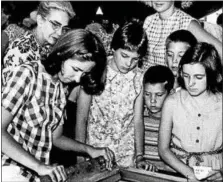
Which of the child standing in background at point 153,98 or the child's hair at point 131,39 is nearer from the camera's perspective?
the child's hair at point 131,39

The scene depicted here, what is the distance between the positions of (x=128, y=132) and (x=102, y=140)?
0.19 metres

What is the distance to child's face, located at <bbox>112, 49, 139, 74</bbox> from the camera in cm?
230

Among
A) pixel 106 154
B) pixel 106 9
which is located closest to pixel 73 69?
pixel 106 154

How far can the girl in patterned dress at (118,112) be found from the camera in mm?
2391

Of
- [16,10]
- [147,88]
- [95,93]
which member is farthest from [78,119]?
[16,10]

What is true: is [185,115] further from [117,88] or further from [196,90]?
[117,88]

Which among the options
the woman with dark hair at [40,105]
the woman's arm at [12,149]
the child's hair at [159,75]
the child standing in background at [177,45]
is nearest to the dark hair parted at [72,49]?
the woman with dark hair at [40,105]

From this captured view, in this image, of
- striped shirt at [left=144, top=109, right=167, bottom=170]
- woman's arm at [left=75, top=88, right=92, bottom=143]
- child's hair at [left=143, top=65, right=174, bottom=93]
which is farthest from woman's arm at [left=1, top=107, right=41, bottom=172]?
child's hair at [left=143, top=65, right=174, bottom=93]

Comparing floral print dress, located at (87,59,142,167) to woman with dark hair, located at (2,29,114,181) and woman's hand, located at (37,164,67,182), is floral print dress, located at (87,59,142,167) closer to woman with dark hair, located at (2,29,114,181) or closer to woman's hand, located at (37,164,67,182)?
woman with dark hair, located at (2,29,114,181)

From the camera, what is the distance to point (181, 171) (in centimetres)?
203

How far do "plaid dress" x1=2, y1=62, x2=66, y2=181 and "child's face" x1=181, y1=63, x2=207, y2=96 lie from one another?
0.84 metres

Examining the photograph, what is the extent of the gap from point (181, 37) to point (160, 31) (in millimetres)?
272

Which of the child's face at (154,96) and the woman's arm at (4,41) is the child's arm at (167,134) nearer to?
the child's face at (154,96)

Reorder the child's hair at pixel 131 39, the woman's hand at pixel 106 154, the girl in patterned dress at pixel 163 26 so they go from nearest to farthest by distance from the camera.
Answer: the woman's hand at pixel 106 154 → the child's hair at pixel 131 39 → the girl in patterned dress at pixel 163 26
